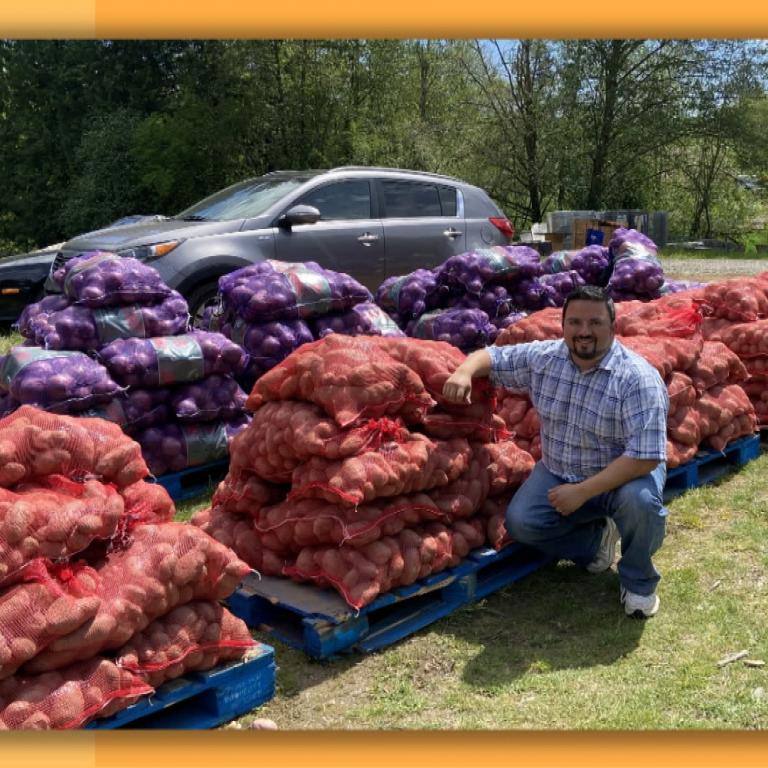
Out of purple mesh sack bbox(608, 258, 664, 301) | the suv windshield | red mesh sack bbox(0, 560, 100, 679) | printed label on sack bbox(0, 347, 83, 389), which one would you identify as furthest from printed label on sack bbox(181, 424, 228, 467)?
purple mesh sack bbox(608, 258, 664, 301)

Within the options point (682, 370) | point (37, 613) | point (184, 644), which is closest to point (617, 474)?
point (682, 370)

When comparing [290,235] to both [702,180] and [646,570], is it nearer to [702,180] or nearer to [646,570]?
[646,570]

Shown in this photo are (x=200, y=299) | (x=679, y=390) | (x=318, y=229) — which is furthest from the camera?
(x=318, y=229)

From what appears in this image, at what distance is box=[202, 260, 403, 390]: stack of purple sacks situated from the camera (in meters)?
6.09

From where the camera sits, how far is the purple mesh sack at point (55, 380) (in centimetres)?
496

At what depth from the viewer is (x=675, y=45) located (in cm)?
1892

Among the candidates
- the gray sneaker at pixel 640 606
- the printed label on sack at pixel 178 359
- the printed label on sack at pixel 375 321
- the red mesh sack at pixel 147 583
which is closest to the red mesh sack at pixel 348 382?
the red mesh sack at pixel 147 583

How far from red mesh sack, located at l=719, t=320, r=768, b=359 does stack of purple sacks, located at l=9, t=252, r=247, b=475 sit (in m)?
3.51

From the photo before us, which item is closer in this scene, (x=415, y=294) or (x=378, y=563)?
(x=378, y=563)

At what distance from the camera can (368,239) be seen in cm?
928

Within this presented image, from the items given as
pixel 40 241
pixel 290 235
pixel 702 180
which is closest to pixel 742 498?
pixel 290 235

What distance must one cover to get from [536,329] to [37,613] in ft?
11.6

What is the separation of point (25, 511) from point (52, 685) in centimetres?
54

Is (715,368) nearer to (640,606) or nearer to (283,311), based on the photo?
(640,606)
